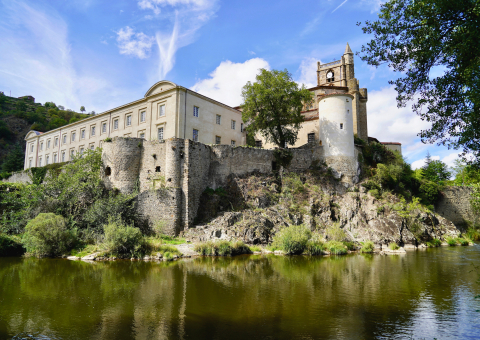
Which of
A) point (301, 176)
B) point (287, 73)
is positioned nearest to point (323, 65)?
point (287, 73)

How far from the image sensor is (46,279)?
1540 cm

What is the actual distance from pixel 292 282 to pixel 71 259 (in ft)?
49.5

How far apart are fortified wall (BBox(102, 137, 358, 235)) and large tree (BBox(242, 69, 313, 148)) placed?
358 cm

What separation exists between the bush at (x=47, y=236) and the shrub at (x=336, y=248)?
19188mm

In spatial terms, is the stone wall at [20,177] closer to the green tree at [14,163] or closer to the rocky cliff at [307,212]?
the green tree at [14,163]

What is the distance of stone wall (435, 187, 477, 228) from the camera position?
38.7 metres

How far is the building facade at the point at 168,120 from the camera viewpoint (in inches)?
1391

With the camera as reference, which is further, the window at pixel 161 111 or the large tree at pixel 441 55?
the window at pixel 161 111

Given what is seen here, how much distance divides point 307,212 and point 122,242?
1574cm

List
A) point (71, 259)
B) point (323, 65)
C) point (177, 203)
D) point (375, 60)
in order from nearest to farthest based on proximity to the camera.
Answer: point (375, 60)
point (71, 259)
point (177, 203)
point (323, 65)

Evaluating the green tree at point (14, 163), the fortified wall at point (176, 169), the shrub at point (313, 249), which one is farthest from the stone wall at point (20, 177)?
the shrub at point (313, 249)

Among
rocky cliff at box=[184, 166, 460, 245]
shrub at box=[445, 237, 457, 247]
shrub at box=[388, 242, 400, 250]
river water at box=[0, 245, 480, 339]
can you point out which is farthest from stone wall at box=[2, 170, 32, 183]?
shrub at box=[445, 237, 457, 247]

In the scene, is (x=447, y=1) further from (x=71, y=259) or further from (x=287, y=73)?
(x=287, y=73)

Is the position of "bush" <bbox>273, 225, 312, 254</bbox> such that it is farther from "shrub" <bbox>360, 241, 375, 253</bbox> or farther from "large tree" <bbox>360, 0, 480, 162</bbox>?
"large tree" <bbox>360, 0, 480, 162</bbox>
